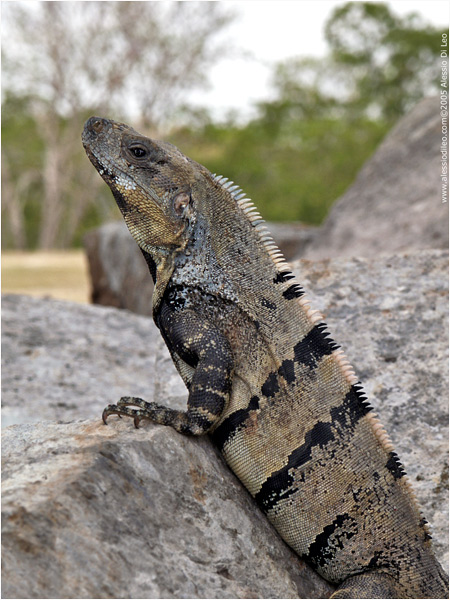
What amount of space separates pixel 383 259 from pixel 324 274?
1.94ft

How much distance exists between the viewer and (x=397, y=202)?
36.2 ft

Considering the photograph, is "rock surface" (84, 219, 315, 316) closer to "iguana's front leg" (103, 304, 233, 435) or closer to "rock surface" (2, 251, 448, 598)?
"rock surface" (2, 251, 448, 598)

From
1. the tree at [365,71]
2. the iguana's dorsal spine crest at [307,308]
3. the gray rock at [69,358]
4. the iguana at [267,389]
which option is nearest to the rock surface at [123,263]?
the gray rock at [69,358]

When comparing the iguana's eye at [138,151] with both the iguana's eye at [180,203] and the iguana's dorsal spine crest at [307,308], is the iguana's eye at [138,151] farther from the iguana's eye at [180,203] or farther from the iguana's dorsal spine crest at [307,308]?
the iguana's dorsal spine crest at [307,308]

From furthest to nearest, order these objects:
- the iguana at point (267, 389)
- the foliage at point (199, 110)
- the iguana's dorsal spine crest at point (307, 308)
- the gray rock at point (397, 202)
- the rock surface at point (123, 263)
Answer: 1. the foliage at point (199, 110)
2. the rock surface at point (123, 263)
3. the gray rock at point (397, 202)
4. the iguana's dorsal spine crest at point (307, 308)
5. the iguana at point (267, 389)

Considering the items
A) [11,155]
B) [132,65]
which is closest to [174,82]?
[132,65]

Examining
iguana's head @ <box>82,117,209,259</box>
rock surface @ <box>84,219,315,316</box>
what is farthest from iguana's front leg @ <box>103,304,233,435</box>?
rock surface @ <box>84,219,315,316</box>

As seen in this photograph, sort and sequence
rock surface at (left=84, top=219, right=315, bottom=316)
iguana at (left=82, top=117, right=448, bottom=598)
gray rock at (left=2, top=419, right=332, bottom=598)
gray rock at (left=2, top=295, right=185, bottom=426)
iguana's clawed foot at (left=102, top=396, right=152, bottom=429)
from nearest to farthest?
gray rock at (left=2, top=419, right=332, bottom=598)
iguana's clawed foot at (left=102, top=396, right=152, bottom=429)
iguana at (left=82, top=117, right=448, bottom=598)
gray rock at (left=2, top=295, right=185, bottom=426)
rock surface at (left=84, top=219, right=315, bottom=316)

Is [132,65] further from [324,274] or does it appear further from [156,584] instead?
[156,584]

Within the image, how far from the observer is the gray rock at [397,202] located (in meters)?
10.0

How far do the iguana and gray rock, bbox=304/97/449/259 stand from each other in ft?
18.1

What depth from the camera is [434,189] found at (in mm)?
10656

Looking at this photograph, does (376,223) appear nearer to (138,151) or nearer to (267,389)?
(138,151)

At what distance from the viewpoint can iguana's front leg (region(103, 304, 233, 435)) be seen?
361 centimetres
